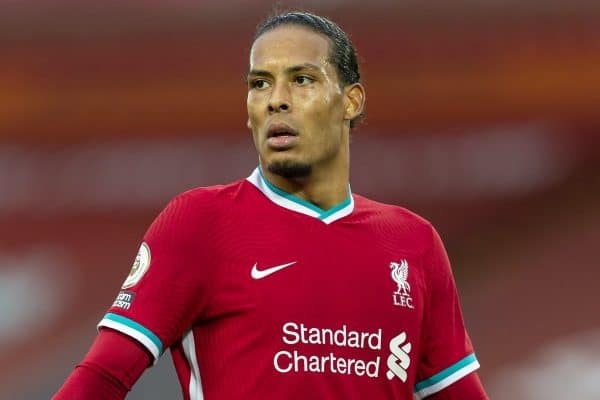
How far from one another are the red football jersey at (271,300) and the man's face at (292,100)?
0.31 ft

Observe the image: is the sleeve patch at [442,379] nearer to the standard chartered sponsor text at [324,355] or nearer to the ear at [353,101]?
the standard chartered sponsor text at [324,355]

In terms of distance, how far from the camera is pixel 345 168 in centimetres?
230

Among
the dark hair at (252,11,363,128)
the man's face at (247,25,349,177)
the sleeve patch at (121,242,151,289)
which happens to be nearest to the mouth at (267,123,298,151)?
the man's face at (247,25,349,177)

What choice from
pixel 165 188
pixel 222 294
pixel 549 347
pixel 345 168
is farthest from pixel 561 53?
pixel 222 294

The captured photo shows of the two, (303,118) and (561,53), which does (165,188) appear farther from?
(303,118)

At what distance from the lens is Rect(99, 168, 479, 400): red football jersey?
1.97 meters

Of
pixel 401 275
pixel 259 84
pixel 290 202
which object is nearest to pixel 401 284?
pixel 401 275

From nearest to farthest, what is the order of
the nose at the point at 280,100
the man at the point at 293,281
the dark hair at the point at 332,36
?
the man at the point at 293,281 → the nose at the point at 280,100 → the dark hair at the point at 332,36

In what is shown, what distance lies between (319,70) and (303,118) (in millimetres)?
115

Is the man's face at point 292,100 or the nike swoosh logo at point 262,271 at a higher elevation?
the man's face at point 292,100

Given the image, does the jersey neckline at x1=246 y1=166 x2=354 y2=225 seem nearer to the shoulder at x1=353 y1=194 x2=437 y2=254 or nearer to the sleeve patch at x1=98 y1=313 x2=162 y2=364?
the shoulder at x1=353 y1=194 x2=437 y2=254

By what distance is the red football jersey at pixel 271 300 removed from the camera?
6.46 feet

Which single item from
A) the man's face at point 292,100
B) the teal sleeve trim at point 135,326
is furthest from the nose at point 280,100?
the teal sleeve trim at point 135,326

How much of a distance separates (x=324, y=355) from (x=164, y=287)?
1.07ft
